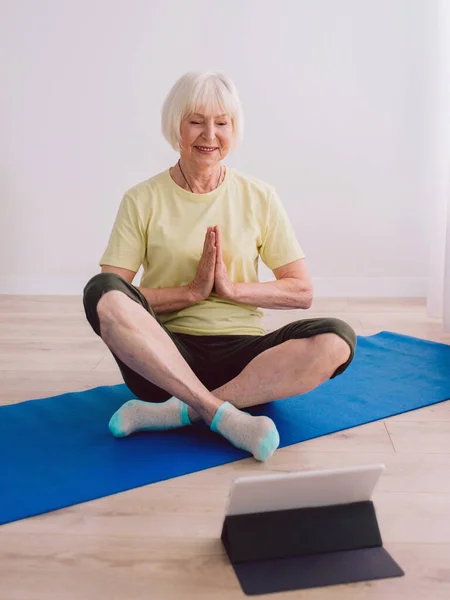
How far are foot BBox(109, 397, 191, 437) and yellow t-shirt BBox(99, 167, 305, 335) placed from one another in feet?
0.79

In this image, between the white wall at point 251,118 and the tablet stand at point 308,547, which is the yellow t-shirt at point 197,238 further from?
the white wall at point 251,118

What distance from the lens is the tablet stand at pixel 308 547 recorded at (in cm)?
129

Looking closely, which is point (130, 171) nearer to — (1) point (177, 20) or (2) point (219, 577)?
(1) point (177, 20)

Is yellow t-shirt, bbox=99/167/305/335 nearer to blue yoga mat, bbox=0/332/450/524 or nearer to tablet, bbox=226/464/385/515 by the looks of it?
blue yoga mat, bbox=0/332/450/524

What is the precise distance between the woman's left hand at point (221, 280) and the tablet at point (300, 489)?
76 centimetres

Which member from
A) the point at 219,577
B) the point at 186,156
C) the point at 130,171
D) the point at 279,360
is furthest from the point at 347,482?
the point at 130,171

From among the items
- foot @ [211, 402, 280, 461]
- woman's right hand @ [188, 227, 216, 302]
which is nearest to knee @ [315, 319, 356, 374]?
foot @ [211, 402, 280, 461]

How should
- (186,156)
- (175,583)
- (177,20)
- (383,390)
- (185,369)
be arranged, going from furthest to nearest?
(177,20) < (383,390) < (186,156) < (185,369) < (175,583)

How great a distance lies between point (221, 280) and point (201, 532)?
0.72 metres

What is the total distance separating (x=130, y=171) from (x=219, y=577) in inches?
127

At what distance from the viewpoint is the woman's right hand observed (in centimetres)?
193

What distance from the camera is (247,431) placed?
1800 millimetres

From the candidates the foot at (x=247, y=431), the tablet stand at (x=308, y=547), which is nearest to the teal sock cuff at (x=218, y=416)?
the foot at (x=247, y=431)

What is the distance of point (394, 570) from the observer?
1.31 meters
